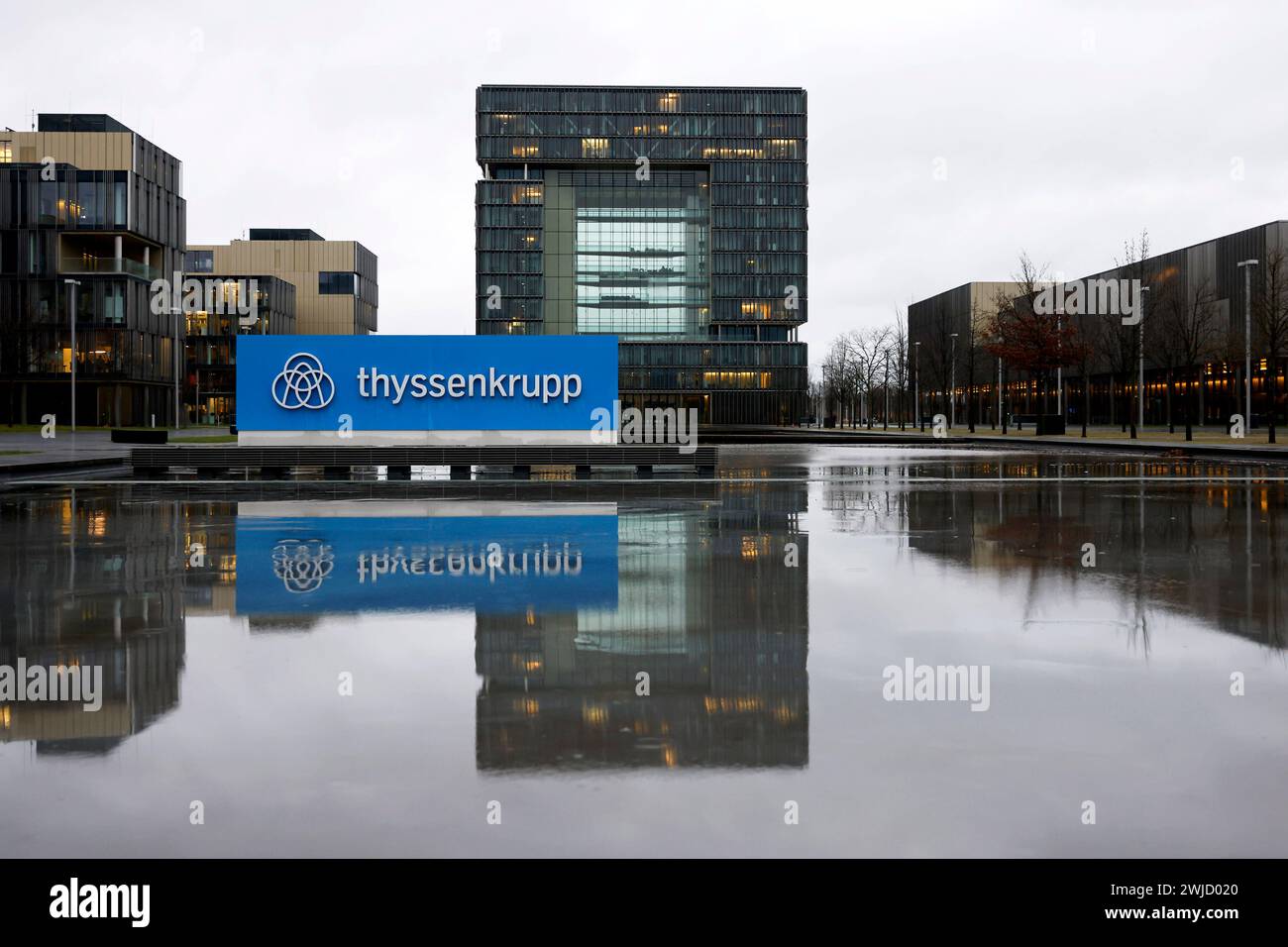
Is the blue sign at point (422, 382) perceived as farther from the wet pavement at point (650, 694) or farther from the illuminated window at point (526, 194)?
the illuminated window at point (526, 194)

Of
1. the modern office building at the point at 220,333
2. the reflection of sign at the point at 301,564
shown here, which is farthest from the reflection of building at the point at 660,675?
the modern office building at the point at 220,333

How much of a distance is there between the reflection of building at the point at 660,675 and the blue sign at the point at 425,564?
0.66 m

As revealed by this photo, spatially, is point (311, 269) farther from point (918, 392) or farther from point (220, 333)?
point (918, 392)

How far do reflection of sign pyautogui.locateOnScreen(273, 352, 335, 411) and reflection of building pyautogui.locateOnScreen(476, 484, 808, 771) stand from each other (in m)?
19.1

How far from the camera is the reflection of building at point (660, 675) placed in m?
5.50

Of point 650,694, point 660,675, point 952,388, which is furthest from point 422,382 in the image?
point 952,388

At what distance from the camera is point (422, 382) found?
95.6ft

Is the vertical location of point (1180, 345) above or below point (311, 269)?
below

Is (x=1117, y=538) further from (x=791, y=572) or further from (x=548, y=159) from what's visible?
(x=548, y=159)

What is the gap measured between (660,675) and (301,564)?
6.34 metres

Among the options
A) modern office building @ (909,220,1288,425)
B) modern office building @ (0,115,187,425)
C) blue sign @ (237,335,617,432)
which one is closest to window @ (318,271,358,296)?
modern office building @ (0,115,187,425)

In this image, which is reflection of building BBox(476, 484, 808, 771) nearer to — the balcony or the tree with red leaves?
the tree with red leaves

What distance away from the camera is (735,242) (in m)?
133

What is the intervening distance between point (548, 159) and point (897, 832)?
132544mm
